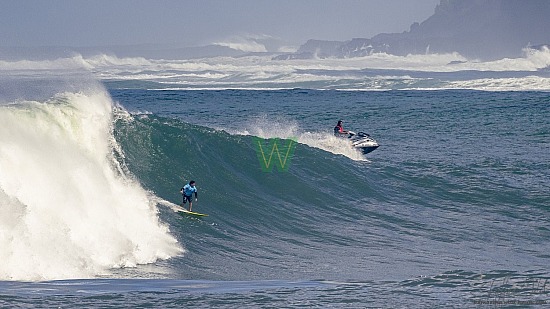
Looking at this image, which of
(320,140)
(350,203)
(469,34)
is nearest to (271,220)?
(350,203)

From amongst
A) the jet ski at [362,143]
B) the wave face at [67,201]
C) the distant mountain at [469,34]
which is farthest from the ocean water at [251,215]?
the distant mountain at [469,34]

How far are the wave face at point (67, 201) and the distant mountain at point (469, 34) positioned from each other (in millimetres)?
141966

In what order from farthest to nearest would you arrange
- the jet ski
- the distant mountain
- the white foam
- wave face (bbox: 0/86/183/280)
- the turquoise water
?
the distant mountain, the jet ski, the white foam, wave face (bbox: 0/86/183/280), the turquoise water

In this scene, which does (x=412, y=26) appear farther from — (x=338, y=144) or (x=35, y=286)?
(x=35, y=286)

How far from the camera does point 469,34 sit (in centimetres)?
17612

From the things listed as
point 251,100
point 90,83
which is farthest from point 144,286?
point 251,100

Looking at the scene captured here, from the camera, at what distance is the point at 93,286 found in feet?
47.4

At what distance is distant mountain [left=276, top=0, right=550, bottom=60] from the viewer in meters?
166

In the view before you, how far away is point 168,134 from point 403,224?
7827 millimetres

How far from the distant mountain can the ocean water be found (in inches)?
5154

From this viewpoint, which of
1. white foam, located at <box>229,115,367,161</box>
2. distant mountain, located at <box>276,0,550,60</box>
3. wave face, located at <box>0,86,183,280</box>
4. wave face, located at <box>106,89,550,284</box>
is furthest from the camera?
distant mountain, located at <box>276,0,550,60</box>

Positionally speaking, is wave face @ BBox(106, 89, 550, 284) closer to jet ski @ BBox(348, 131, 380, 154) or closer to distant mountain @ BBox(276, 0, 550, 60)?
jet ski @ BBox(348, 131, 380, 154)

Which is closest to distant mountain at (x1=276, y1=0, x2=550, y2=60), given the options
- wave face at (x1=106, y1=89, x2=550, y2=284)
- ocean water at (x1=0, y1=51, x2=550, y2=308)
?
wave face at (x1=106, y1=89, x2=550, y2=284)

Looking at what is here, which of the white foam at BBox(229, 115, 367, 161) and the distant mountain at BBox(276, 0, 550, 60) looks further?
the distant mountain at BBox(276, 0, 550, 60)
